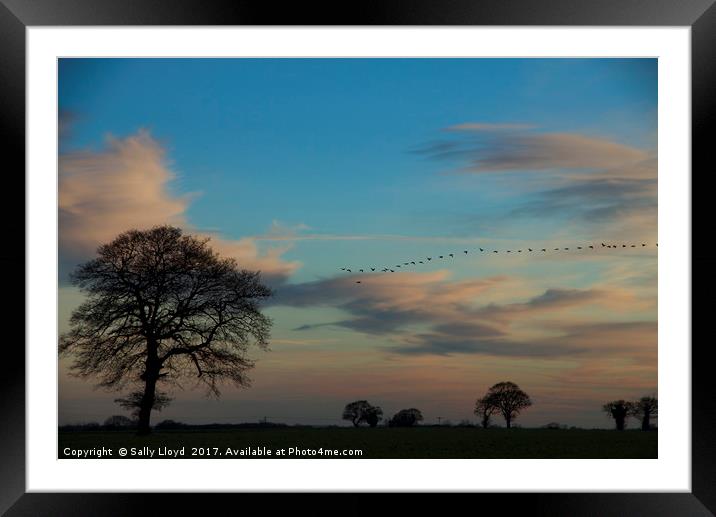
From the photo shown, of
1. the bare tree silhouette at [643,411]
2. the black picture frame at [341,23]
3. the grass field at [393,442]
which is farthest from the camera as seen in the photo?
the bare tree silhouette at [643,411]

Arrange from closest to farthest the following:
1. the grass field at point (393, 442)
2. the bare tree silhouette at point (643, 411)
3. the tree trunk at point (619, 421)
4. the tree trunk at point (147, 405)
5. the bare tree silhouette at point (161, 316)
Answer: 1. the grass field at point (393, 442)
2. the bare tree silhouette at point (643, 411)
3. the tree trunk at point (619, 421)
4. the tree trunk at point (147, 405)
5. the bare tree silhouette at point (161, 316)

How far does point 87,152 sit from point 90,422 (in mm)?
1785

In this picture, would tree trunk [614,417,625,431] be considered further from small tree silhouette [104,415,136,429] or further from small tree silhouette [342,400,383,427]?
small tree silhouette [104,415,136,429]

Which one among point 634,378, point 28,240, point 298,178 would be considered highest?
point 298,178

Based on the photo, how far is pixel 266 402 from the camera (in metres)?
5.62

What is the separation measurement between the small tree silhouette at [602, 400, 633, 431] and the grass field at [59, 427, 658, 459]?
0.06m

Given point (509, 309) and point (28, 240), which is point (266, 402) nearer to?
point (509, 309)

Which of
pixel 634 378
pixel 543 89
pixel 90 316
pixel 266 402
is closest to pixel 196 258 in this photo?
pixel 90 316

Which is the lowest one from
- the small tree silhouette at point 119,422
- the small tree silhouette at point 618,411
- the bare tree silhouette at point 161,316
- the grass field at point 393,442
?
the grass field at point 393,442

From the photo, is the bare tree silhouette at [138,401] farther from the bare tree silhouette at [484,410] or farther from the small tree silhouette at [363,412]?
the bare tree silhouette at [484,410]

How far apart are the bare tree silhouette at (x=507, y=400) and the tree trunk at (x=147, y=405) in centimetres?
230

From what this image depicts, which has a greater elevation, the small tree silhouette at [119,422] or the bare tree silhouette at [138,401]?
the bare tree silhouette at [138,401]

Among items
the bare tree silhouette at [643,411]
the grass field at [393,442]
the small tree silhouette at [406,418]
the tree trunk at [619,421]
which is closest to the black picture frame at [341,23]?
the grass field at [393,442]

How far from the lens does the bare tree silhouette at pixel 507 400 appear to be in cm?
554
